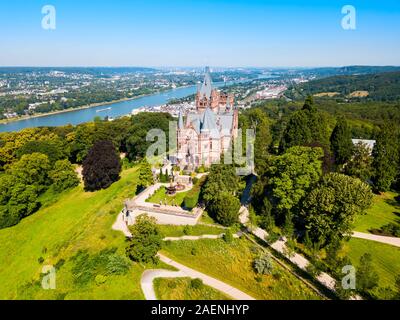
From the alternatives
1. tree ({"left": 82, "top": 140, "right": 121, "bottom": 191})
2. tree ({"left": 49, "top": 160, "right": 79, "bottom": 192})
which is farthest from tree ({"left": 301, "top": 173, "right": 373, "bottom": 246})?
tree ({"left": 49, "top": 160, "right": 79, "bottom": 192})

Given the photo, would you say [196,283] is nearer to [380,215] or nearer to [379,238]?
[379,238]

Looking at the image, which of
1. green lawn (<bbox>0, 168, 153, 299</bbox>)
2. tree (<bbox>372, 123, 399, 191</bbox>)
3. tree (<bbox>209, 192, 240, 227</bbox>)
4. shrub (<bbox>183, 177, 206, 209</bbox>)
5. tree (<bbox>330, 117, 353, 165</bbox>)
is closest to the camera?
green lawn (<bbox>0, 168, 153, 299</bbox>)

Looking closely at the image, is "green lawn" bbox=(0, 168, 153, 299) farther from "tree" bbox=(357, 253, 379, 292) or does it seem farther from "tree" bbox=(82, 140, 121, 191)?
"tree" bbox=(357, 253, 379, 292)

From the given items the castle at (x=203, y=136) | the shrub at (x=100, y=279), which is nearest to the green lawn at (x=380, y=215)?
the castle at (x=203, y=136)
